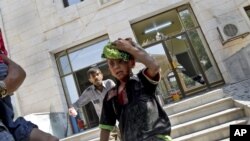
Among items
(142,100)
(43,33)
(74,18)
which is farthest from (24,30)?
(142,100)

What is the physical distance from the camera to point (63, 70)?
31.2 ft

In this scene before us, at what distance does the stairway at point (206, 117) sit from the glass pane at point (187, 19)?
10.9ft

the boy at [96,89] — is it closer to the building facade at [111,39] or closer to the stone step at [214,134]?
the stone step at [214,134]

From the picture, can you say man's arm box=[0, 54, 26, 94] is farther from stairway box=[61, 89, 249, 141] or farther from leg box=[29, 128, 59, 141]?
stairway box=[61, 89, 249, 141]

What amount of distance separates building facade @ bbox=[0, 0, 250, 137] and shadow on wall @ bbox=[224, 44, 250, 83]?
3 cm

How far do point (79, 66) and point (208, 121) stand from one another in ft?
17.6

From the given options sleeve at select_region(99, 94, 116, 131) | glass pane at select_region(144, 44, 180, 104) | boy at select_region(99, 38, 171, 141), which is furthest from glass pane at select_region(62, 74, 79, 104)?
boy at select_region(99, 38, 171, 141)

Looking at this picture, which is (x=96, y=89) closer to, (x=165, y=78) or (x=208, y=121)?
(x=208, y=121)

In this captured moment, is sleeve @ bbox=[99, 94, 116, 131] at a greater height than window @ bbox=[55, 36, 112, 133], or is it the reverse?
window @ bbox=[55, 36, 112, 133]

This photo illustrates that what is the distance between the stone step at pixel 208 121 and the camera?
532 cm

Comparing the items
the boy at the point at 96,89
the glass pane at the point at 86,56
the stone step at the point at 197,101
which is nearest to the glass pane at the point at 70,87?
the glass pane at the point at 86,56

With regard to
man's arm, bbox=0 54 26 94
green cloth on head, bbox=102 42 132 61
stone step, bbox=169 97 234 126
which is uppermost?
green cloth on head, bbox=102 42 132 61

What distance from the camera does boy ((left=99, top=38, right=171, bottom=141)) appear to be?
5.52 ft

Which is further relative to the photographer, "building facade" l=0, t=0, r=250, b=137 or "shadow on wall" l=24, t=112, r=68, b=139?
"building facade" l=0, t=0, r=250, b=137
